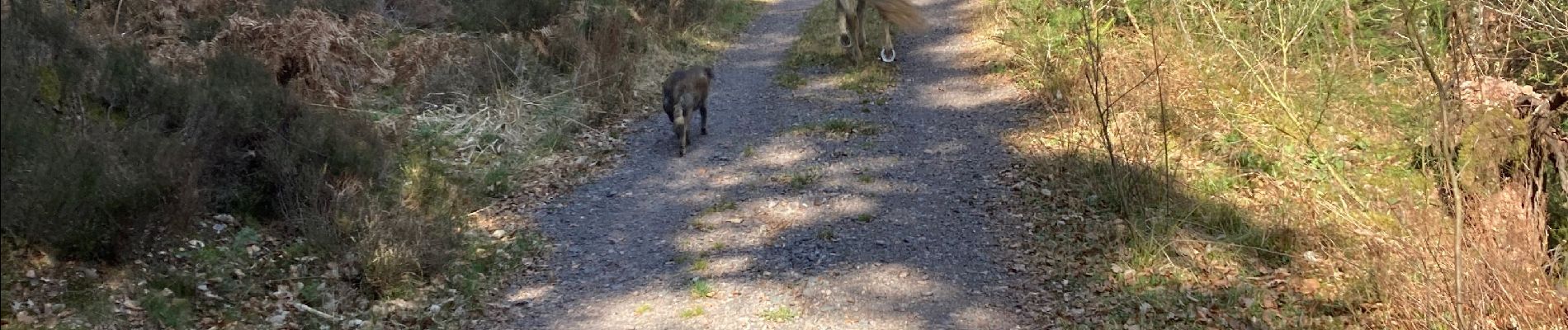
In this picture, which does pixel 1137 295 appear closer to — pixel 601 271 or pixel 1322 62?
pixel 601 271

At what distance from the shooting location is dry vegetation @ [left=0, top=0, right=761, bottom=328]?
193 inches

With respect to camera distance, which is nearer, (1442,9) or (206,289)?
(206,289)

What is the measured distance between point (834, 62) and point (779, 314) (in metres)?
7.41

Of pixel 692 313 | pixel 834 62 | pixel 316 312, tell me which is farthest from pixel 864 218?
pixel 834 62

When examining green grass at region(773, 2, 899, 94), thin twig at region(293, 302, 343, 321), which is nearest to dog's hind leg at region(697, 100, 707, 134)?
green grass at region(773, 2, 899, 94)

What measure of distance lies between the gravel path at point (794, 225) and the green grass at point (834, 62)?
1.76 ft

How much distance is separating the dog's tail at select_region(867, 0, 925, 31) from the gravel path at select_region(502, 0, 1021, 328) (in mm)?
1149

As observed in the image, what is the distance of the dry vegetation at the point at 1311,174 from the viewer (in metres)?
5.30

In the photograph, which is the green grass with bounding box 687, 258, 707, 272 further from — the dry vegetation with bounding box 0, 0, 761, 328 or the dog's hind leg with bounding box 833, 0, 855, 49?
the dog's hind leg with bounding box 833, 0, 855, 49

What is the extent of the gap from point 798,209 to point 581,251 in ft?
5.44

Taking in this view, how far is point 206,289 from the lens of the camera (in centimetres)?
534

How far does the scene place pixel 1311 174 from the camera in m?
7.71

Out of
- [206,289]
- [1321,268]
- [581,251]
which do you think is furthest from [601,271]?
[1321,268]

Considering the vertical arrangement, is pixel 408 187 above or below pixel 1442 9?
below
